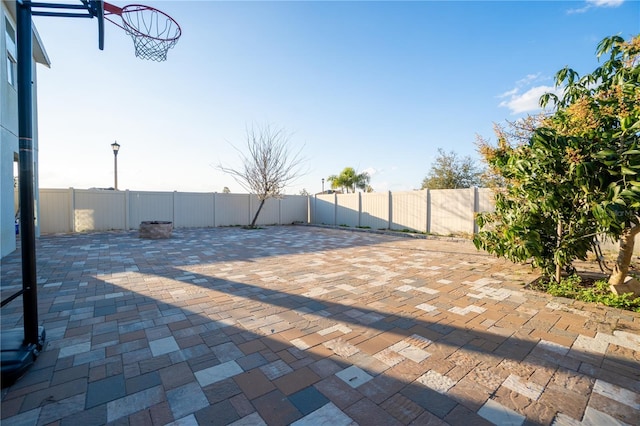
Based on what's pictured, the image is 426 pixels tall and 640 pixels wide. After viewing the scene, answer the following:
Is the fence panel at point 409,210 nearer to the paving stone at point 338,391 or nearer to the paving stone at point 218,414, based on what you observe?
the paving stone at point 338,391

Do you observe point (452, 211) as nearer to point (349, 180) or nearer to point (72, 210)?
point (72, 210)

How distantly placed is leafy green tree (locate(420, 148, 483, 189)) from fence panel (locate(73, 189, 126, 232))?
17272 millimetres

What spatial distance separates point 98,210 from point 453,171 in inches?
742

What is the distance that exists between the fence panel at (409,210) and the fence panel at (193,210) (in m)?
9.16

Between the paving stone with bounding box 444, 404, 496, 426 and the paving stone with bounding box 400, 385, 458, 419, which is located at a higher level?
the paving stone with bounding box 444, 404, 496, 426

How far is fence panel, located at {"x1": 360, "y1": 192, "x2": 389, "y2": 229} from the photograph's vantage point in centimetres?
1226

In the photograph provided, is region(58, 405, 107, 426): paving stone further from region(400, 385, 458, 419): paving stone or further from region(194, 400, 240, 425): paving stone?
region(400, 385, 458, 419): paving stone

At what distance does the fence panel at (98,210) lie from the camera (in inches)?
417

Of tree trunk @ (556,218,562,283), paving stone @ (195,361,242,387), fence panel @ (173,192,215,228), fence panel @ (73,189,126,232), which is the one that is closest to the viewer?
paving stone @ (195,361,242,387)

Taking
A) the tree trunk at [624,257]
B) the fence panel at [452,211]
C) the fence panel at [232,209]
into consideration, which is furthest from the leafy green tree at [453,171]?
the tree trunk at [624,257]

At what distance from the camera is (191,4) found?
5.18 m

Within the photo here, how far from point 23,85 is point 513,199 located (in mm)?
5707

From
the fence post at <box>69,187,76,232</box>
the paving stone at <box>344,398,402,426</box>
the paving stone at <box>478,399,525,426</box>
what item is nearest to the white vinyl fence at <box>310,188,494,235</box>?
the paving stone at <box>478,399,525,426</box>

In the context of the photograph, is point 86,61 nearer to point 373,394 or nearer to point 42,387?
point 42,387
